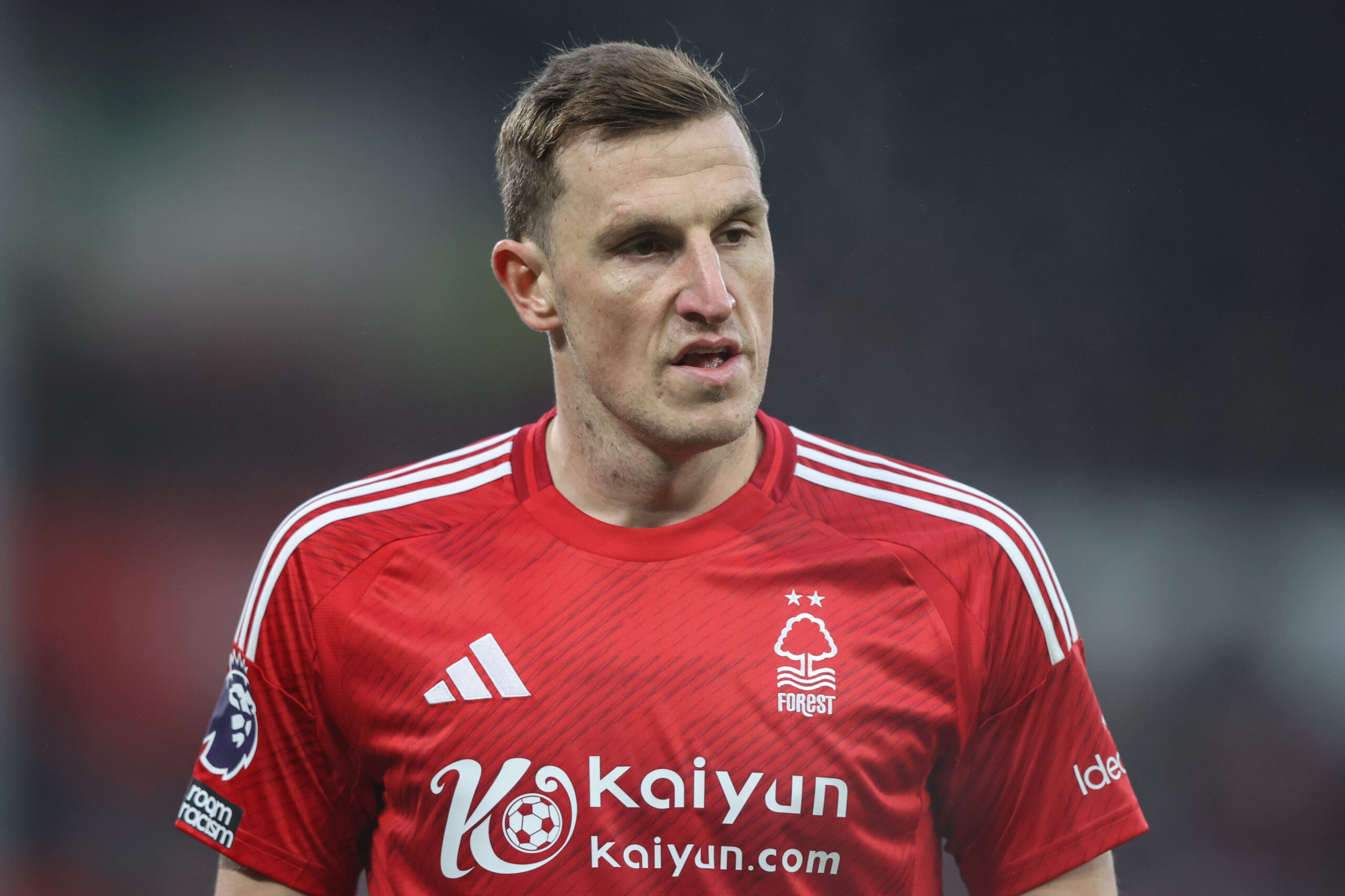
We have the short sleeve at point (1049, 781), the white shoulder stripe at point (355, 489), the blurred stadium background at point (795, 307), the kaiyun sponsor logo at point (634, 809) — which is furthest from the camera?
the blurred stadium background at point (795, 307)

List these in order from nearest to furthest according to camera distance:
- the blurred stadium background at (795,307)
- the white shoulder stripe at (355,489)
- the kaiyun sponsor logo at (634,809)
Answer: the kaiyun sponsor logo at (634,809) < the white shoulder stripe at (355,489) < the blurred stadium background at (795,307)

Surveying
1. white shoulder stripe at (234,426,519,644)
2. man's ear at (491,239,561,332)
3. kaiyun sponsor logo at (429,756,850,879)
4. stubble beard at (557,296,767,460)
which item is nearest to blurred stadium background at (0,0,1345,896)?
white shoulder stripe at (234,426,519,644)

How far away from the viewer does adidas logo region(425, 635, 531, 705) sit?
1281 mm

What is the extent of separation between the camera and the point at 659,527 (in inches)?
53.3

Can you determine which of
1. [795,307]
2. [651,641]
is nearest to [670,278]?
[651,641]

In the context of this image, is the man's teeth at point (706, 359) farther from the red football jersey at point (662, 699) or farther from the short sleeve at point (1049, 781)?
the short sleeve at point (1049, 781)

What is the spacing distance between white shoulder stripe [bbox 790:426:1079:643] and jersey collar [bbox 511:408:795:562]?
9cm

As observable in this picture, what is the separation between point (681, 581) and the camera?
51.9 inches

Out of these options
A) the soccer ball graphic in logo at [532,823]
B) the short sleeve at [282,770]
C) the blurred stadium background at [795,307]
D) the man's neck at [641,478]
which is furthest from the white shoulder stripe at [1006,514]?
the blurred stadium background at [795,307]

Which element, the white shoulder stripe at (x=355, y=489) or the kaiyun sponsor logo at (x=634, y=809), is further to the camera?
the white shoulder stripe at (x=355, y=489)

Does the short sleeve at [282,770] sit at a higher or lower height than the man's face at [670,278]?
lower

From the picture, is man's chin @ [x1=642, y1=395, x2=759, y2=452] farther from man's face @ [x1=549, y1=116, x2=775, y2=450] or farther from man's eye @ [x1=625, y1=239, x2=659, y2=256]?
man's eye @ [x1=625, y1=239, x2=659, y2=256]

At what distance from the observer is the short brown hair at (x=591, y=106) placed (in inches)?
51.3

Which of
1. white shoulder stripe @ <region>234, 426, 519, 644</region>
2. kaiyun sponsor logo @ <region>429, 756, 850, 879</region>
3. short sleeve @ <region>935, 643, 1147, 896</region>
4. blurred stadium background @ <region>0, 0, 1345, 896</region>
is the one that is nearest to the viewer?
kaiyun sponsor logo @ <region>429, 756, 850, 879</region>
